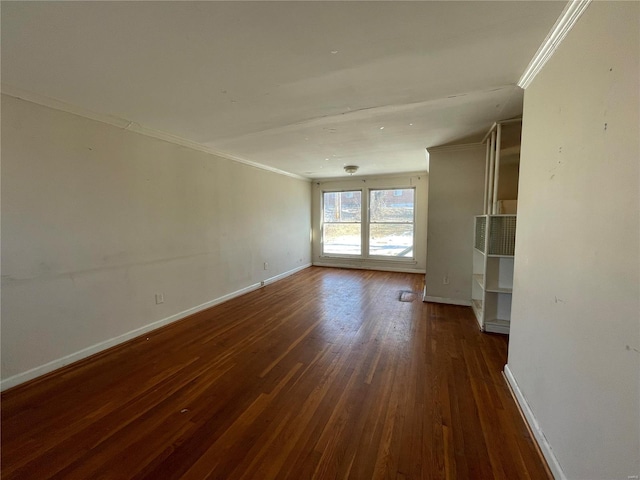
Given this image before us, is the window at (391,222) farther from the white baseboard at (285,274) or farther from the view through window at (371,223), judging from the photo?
the white baseboard at (285,274)

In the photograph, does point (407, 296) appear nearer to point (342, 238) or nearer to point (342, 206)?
point (342, 238)

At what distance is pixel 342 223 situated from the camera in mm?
7211

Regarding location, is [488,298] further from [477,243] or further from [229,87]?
[229,87]

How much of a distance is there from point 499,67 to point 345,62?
3.55 feet

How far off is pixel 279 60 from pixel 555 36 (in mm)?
1596

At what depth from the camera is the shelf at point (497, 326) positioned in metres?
3.08

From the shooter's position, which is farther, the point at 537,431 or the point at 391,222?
the point at 391,222

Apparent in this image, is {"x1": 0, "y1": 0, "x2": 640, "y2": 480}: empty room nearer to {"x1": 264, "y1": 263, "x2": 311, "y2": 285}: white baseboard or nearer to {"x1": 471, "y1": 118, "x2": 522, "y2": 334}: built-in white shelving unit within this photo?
{"x1": 471, "y1": 118, "x2": 522, "y2": 334}: built-in white shelving unit

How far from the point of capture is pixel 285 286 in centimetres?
527

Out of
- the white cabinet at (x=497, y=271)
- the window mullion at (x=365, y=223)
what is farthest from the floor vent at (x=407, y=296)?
the window mullion at (x=365, y=223)

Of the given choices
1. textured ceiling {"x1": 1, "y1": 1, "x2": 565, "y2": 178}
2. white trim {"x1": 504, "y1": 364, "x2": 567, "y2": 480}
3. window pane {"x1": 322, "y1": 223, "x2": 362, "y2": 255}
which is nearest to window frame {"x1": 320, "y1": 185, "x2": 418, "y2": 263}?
window pane {"x1": 322, "y1": 223, "x2": 362, "y2": 255}

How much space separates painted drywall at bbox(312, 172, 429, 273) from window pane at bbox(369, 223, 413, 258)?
0.18m

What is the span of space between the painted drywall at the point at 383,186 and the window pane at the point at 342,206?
0.17 metres

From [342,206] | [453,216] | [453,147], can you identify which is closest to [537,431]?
[453,216]
